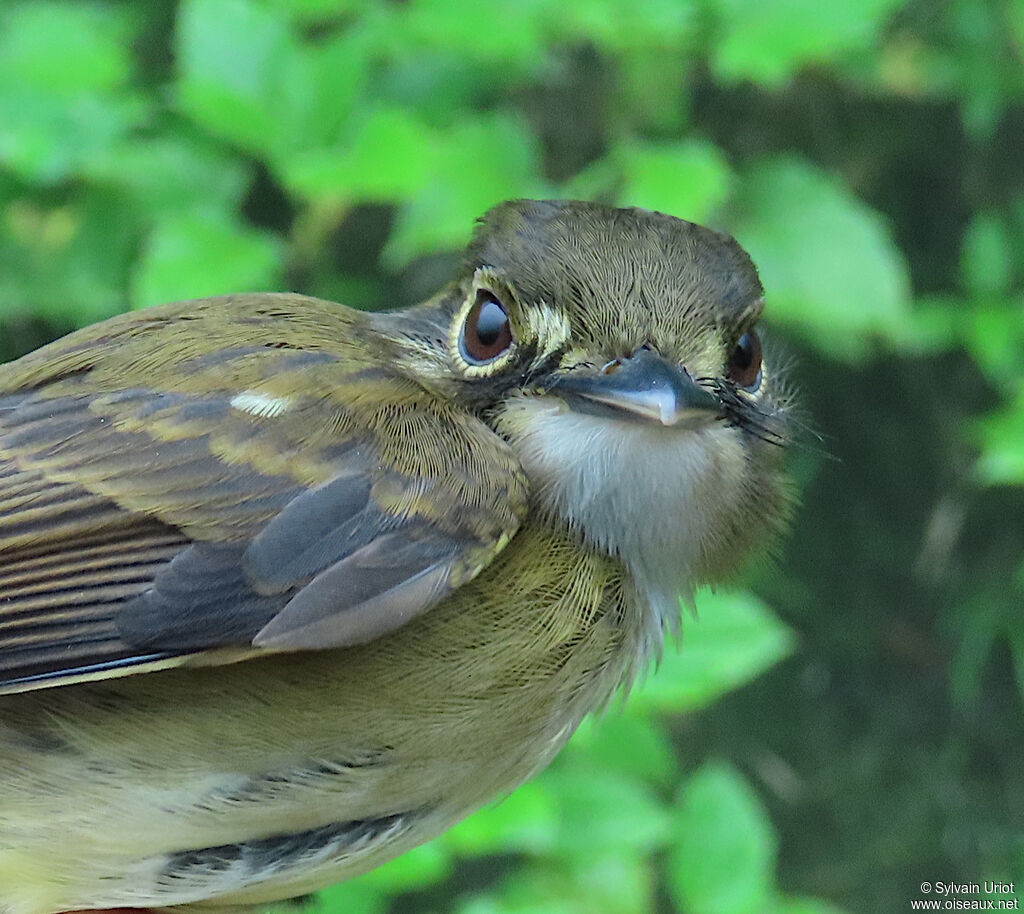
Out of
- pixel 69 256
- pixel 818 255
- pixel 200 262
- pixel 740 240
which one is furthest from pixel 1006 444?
pixel 69 256

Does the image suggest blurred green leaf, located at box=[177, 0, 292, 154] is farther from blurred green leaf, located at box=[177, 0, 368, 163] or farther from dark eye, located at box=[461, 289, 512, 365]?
dark eye, located at box=[461, 289, 512, 365]

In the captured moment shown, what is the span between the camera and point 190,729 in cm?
192

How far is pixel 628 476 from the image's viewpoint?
6.65 feet

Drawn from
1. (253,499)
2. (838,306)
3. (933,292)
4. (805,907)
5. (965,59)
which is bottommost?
(805,907)

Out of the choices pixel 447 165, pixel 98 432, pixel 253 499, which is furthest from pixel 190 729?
pixel 447 165

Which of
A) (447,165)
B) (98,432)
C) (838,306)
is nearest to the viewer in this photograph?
(98,432)

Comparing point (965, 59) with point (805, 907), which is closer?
point (805, 907)

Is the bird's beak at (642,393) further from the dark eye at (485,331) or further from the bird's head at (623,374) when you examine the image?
the dark eye at (485,331)

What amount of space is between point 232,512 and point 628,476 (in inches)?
24.6

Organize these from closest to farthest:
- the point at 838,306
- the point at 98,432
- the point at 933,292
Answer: the point at 98,432
the point at 838,306
the point at 933,292

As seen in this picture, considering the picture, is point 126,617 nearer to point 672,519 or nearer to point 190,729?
point 190,729

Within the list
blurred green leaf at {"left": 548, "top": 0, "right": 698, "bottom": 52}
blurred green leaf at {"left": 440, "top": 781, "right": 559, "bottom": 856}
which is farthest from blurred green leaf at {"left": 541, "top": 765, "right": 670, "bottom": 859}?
blurred green leaf at {"left": 548, "top": 0, "right": 698, "bottom": 52}

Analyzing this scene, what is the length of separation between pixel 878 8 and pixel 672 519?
2136 mm

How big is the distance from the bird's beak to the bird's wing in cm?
17
